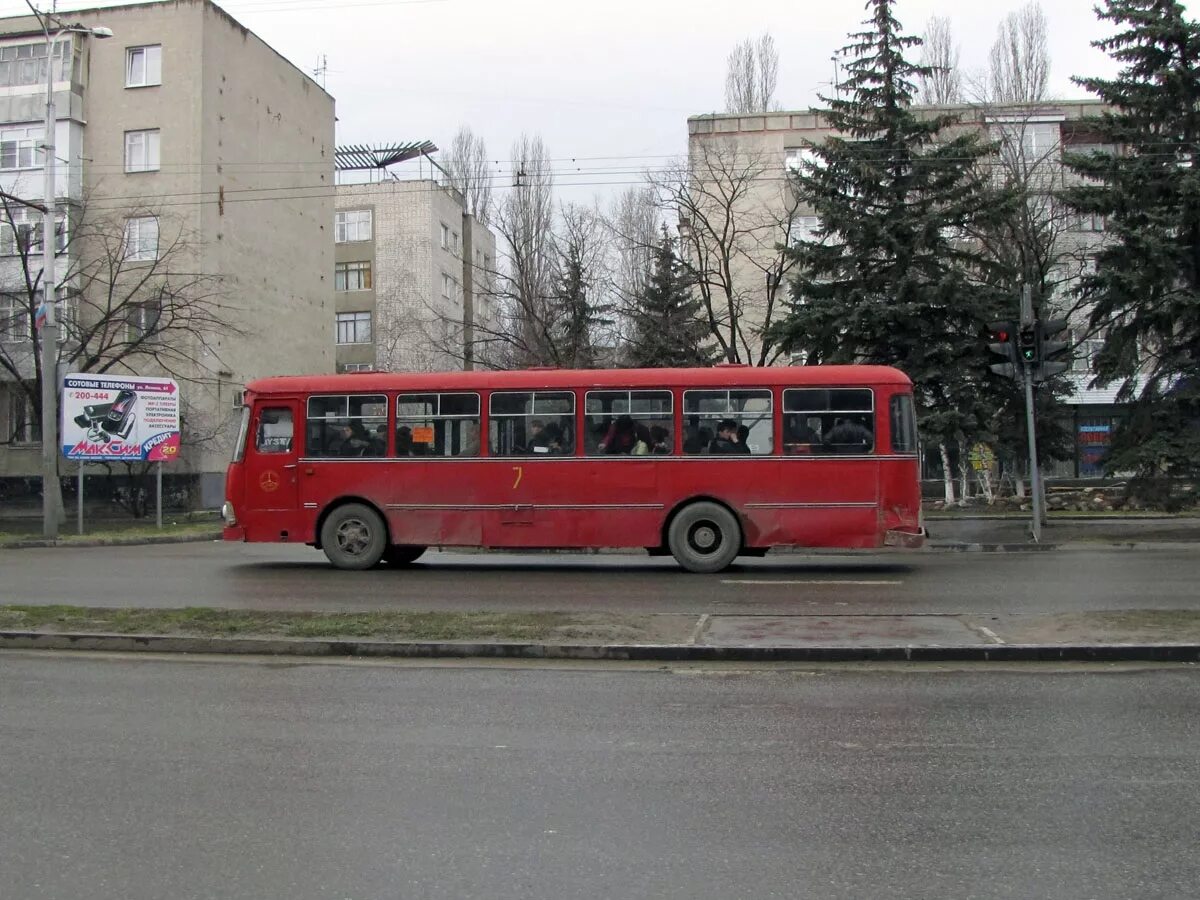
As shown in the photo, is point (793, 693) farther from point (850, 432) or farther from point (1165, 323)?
point (1165, 323)

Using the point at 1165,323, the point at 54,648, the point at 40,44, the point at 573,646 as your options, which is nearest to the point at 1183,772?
the point at 573,646

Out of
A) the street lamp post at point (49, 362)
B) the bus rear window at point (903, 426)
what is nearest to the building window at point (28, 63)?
the street lamp post at point (49, 362)

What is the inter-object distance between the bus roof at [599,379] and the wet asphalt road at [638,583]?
8.97 feet

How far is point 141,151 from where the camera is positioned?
39031 millimetres

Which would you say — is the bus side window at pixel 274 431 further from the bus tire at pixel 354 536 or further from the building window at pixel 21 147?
the building window at pixel 21 147

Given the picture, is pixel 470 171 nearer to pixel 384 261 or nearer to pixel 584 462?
pixel 384 261

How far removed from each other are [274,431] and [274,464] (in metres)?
0.51

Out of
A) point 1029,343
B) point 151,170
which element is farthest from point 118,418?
point 1029,343

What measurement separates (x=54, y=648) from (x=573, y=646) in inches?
184

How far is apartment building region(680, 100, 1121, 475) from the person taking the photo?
1304 inches

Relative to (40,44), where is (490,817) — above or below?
below

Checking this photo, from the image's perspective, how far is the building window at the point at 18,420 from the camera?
38.5 meters

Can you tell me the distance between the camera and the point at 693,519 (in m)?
15.4

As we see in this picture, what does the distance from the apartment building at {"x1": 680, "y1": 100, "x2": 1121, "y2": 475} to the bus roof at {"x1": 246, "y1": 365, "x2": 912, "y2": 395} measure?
529 inches
